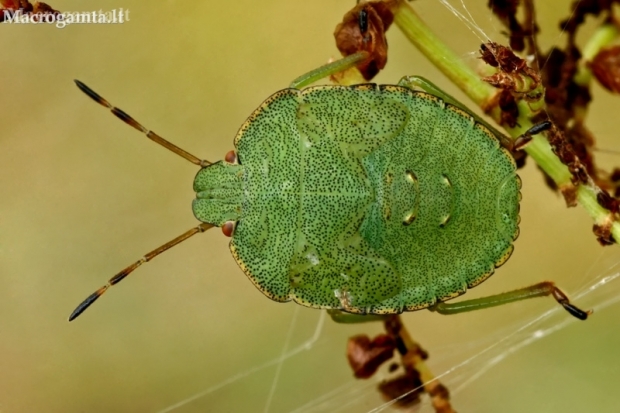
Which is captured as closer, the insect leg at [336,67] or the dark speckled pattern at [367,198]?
the dark speckled pattern at [367,198]

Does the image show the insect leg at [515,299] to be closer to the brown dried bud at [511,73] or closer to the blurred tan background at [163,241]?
the brown dried bud at [511,73]

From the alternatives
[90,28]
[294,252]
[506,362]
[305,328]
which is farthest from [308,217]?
[90,28]

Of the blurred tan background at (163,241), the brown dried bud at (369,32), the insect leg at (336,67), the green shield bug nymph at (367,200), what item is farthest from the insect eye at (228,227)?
the blurred tan background at (163,241)

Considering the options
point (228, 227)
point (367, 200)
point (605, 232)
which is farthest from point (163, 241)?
point (605, 232)

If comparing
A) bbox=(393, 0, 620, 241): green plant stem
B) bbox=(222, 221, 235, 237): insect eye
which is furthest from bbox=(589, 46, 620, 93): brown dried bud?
bbox=(222, 221, 235, 237): insect eye

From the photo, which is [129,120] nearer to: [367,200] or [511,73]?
[367,200]
